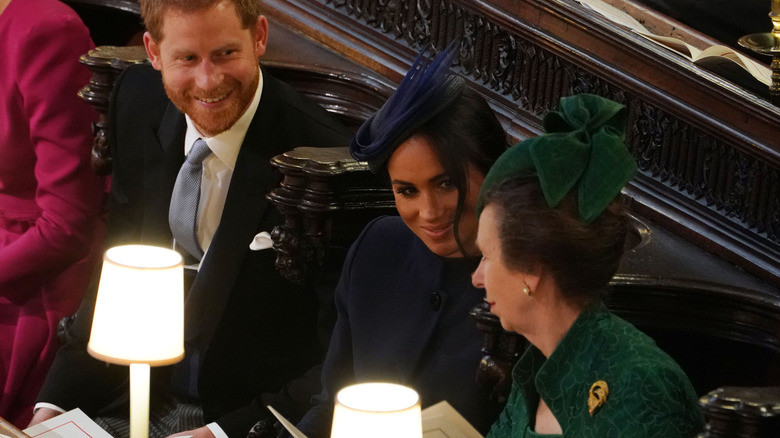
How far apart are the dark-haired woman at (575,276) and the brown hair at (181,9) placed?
116cm

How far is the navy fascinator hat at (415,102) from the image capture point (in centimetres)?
219

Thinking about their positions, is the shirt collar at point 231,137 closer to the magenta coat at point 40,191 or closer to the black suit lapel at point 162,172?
the black suit lapel at point 162,172

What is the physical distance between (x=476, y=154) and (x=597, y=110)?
1.64ft

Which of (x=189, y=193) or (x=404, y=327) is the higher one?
(x=189, y=193)

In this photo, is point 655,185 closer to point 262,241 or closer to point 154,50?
point 262,241

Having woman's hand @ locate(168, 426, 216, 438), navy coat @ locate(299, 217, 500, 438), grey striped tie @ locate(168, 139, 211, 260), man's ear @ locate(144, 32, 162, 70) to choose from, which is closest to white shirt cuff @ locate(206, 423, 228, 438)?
woman's hand @ locate(168, 426, 216, 438)

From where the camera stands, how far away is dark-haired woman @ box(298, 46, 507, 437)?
7.20 ft

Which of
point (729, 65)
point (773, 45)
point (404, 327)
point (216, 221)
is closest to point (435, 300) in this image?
point (404, 327)

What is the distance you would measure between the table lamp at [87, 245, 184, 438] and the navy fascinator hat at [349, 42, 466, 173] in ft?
1.50

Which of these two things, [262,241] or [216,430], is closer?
[216,430]

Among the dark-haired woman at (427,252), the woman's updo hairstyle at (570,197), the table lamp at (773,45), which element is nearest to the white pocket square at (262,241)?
the dark-haired woman at (427,252)

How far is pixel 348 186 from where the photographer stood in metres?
2.54

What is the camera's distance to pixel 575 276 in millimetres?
1729

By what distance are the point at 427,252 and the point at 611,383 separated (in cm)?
75
